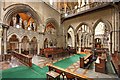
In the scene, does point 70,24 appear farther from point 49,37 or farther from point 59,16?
point 49,37

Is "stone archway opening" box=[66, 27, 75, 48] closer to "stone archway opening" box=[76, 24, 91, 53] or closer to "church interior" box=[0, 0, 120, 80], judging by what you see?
"stone archway opening" box=[76, 24, 91, 53]

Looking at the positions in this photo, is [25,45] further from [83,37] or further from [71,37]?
[83,37]

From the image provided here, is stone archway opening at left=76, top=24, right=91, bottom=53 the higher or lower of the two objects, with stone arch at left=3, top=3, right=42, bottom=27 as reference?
lower

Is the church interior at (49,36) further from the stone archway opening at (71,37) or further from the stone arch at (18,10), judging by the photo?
the stone archway opening at (71,37)

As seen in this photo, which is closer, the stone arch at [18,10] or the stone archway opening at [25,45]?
the stone arch at [18,10]

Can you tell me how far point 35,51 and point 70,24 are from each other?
6.99 m

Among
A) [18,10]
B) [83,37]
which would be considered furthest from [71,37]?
[18,10]

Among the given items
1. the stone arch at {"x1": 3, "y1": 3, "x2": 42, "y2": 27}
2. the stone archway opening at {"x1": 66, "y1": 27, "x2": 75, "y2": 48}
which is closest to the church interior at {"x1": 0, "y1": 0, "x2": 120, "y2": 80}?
the stone arch at {"x1": 3, "y1": 3, "x2": 42, "y2": 27}

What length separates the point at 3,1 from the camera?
9.98m

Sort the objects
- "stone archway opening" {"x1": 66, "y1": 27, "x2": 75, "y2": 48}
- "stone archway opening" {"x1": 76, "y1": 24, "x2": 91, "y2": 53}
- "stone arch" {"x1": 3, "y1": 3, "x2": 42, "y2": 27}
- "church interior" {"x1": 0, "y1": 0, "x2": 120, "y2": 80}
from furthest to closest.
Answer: "stone archway opening" {"x1": 76, "y1": 24, "x2": 91, "y2": 53}, "stone archway opening" {"x1": 66, "y1": 27, "x2": 75, "y2": 48}, "stone arch" {"x1": 3, "y1": 3, "x2": 42, "y2": 27}, "church interior" {"x1": 0, "y1": 0, "x2": 120, "y2": 80}

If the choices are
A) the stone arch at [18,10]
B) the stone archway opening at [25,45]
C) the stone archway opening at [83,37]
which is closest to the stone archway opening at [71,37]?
the stone archway opening at [83,37]

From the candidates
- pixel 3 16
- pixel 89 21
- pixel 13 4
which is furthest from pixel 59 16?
pixel 3 16

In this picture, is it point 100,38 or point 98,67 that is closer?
point 98,67

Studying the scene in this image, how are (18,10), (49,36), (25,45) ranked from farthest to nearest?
(49,36), (25,45), (18,10)
